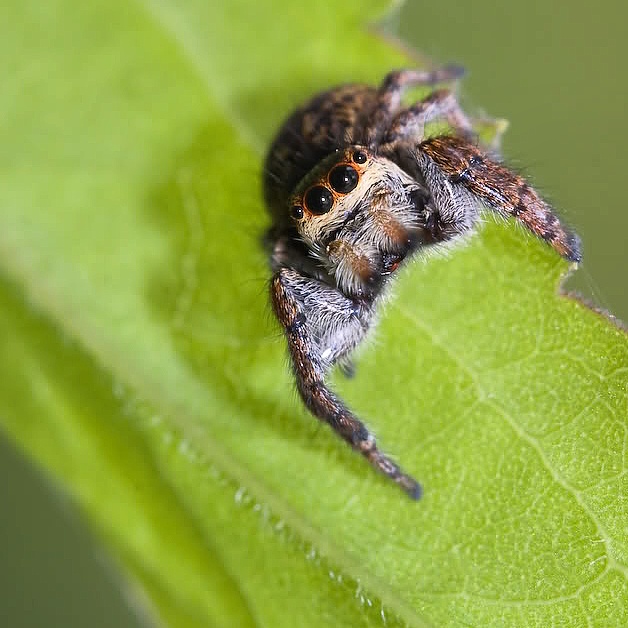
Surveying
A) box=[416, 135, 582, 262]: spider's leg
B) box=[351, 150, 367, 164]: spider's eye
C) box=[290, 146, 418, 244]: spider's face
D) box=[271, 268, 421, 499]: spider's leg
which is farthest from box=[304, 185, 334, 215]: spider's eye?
box=[416, 135, 582, 262]: spider's leg

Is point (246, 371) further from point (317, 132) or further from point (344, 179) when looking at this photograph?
point (317, 132)

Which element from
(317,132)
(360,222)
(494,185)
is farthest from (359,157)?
(494,185)

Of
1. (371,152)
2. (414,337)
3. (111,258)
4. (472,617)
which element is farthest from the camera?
(111,258)

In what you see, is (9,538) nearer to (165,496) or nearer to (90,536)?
(90,536)

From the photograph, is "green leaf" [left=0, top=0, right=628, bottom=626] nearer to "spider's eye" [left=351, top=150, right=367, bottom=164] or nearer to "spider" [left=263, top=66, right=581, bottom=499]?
"spider" [left=263, top=66, right=581, bottom=499]

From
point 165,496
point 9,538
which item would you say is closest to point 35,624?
point 9,538

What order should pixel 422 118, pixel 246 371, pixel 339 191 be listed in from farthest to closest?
pixel 422 118 → pixel 246 371 → pixel 339 191
